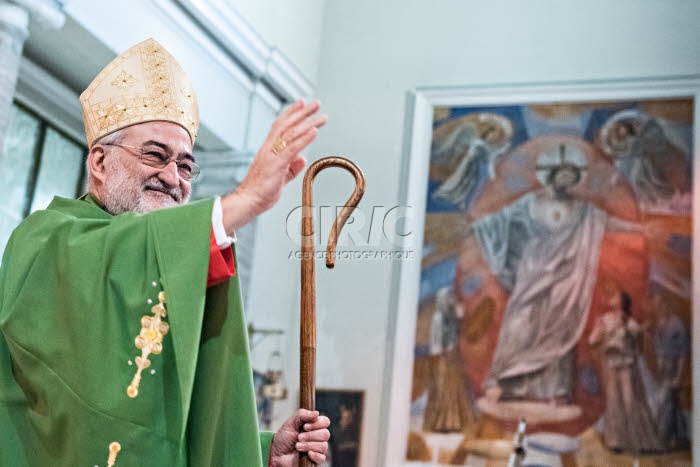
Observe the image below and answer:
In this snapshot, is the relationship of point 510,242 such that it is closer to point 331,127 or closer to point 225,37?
point 331,127

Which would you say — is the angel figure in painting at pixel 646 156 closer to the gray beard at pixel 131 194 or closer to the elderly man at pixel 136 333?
the gray beard at pixel 131 194

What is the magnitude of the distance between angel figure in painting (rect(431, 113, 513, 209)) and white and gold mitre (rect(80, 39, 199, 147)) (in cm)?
522

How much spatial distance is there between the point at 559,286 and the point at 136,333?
611cm

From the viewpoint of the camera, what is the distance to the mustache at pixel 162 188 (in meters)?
3.25

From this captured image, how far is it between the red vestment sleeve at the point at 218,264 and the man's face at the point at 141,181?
590mm

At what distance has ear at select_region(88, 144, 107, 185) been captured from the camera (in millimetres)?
3350

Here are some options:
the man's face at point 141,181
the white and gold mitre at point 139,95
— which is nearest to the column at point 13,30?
the white and gold mitre at point 139,95

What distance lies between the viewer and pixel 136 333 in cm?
260

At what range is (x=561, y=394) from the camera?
26.2ft

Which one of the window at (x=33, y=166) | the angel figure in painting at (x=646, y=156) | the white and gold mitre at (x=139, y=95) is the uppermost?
the angel figure in painting at (x=646, y=156)

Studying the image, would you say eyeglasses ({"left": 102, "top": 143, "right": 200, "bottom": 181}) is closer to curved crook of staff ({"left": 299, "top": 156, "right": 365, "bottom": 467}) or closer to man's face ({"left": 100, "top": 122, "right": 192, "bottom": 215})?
man's face ({"left": 100, "top": 122, "right": 192, "bottom": 215})

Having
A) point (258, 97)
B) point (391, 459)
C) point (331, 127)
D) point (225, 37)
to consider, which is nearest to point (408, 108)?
point (331, 127)

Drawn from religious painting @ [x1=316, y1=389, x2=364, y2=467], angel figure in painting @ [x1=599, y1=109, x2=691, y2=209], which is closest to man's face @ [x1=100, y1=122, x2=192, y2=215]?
religious painting @ [x1=316, y1=389, x2=364, y2=467]

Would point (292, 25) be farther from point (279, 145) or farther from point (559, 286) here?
point (279, 145)
